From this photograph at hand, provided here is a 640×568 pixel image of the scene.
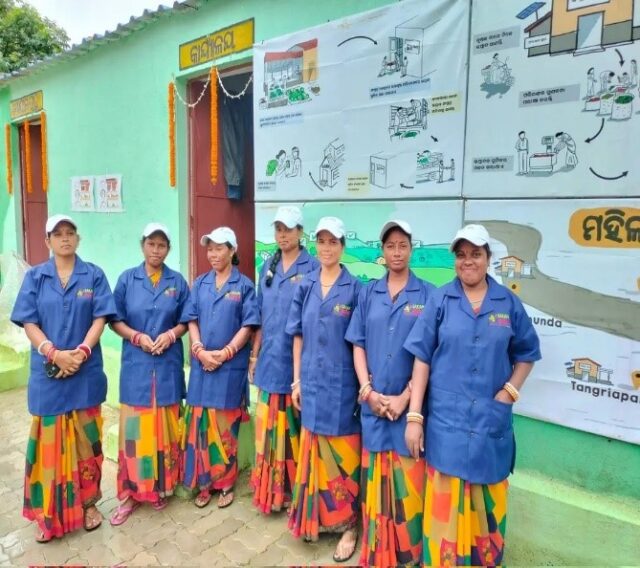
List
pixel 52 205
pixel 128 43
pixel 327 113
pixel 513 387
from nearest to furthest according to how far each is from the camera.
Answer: pixel 513 387, pixel 327 113, pixel 128 43, pixel 52 205

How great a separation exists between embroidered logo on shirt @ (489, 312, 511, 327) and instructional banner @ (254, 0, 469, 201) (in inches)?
38.3

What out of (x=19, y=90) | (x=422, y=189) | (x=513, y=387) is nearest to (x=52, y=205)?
(x=19, y=90)

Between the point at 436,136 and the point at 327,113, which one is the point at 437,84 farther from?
the point at 327,113

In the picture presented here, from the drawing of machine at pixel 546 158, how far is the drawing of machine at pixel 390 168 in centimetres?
72

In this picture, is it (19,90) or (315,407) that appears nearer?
(315,407)

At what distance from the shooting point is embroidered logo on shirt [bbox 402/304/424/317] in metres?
2.29

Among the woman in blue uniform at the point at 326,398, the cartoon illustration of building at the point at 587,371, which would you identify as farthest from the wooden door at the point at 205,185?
the cartoon illustration of building at the point at 587,371

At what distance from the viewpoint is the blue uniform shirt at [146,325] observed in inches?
117

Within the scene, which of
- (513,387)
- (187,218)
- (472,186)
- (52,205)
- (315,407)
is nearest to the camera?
(513,387)

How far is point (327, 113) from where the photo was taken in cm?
342

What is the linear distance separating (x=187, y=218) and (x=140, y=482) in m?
2.46

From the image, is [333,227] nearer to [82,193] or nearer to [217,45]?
[217,45]

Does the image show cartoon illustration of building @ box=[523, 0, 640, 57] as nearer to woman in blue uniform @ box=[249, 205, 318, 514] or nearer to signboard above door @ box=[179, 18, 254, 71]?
woman in blue uniform @ box=[249, 205, 318, 514]

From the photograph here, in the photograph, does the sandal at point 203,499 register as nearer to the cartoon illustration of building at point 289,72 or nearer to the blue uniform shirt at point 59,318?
the blue uniform shirt at point 59,318
